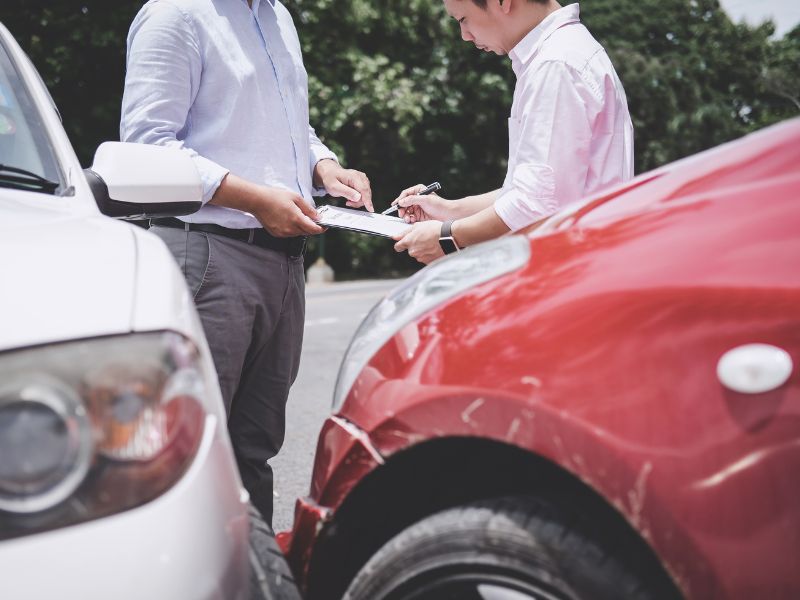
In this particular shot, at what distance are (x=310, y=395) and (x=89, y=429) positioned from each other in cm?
510

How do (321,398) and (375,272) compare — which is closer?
(321,398)

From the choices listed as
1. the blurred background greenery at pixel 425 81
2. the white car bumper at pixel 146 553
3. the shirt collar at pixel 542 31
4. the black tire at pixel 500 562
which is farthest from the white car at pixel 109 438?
the blurred background greenery at pixel 425 81

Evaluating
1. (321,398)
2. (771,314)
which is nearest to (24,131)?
(771,314)

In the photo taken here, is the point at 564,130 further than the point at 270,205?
No

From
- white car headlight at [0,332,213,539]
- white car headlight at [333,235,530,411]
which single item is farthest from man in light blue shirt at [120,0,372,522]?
white car headlight at [0,332,213,539]

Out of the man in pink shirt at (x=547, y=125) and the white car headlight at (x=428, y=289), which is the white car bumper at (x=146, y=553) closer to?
the white car headlight at (x=428, y=289)

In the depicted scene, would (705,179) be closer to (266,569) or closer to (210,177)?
(266,569)

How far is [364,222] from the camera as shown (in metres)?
2.22

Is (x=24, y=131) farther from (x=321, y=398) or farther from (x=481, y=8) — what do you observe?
(x=321, y=398)

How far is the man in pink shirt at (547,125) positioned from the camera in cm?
200

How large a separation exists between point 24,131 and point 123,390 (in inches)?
40.5

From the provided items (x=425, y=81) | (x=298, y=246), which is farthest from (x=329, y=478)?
(x=425, y=81)

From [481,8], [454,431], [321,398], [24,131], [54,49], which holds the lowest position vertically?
[321,398]

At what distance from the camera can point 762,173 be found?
1.32 meters
